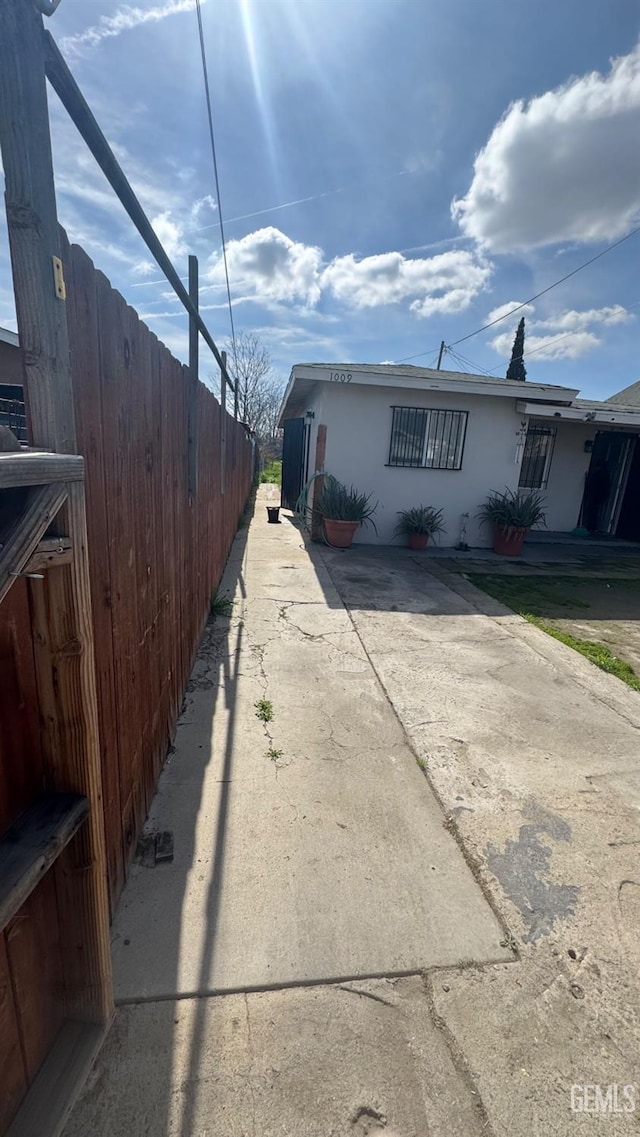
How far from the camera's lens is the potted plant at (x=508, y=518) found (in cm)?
845

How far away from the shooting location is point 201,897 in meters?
1.68

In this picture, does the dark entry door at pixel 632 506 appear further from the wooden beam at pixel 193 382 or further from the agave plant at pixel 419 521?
the wooden beam at pixel 193 382

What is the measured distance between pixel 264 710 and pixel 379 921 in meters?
1.43

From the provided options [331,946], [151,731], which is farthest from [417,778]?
[151,731]

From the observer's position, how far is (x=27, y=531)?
2.50 feet

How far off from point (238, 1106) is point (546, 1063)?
82 centimetres

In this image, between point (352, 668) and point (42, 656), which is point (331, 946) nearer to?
point (42, 656)

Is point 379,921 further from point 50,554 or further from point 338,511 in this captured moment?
point 338,511

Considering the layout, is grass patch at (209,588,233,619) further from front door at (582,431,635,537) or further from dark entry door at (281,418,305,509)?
front door at (582,431,635,537)

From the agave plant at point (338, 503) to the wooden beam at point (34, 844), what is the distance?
7109 millimetres

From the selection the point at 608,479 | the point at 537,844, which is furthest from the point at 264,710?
the point at 608,479

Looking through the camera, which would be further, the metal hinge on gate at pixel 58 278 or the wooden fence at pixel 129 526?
the wooden fence at pixel 129 526

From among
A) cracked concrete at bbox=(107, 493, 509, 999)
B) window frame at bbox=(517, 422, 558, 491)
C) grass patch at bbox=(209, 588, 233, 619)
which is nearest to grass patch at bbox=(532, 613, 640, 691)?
cracked concrete at bbox=(107, 493, 509, 999)

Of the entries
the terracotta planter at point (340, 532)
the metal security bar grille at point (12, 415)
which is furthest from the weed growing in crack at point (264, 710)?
the terracotta planter at point (340, 532)
